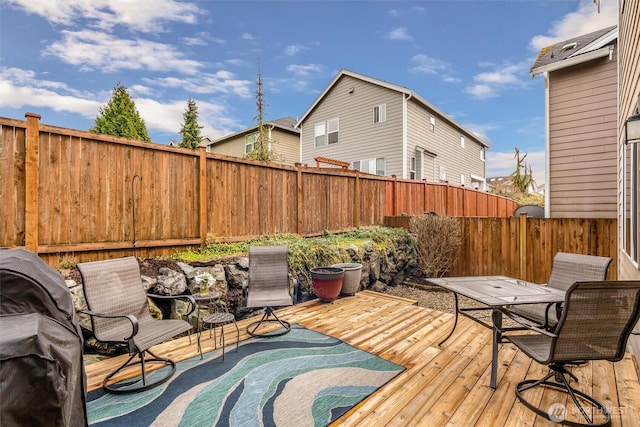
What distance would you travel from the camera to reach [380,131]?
1328 centimetres

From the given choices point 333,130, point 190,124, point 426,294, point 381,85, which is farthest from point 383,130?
point 190,124

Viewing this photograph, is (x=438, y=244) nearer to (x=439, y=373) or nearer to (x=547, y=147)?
(x=547, y=147)

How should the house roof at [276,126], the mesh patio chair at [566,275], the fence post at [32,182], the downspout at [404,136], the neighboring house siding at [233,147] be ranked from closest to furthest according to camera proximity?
the mesh patio chair at [566,275] → the fence post at [32,182] → the downspout at [404,136] → the house roof at [276,126] → the neighboring house siding at [233,147]

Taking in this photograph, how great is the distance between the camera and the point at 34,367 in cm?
99

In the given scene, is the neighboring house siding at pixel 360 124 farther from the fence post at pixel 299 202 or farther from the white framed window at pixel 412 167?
the fence post at pixel 299 202

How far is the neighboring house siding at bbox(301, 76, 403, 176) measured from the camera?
42.0 ft

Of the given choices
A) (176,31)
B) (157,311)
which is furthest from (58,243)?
(176,31)

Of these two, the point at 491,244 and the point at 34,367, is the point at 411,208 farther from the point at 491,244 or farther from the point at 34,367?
the point at 34,367

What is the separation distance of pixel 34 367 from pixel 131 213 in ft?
11.6

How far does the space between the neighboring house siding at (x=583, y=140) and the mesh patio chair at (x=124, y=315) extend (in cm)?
792

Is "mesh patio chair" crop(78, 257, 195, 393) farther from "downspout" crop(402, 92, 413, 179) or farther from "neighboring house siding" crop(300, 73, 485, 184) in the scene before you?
"downspout" crop(402, 92, 413, 179)

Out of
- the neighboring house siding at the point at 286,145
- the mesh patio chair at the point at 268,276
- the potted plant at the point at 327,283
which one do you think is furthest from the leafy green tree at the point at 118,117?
the potted plant at the point at 327,283

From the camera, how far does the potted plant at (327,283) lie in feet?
15.7

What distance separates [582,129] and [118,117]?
19092mm
